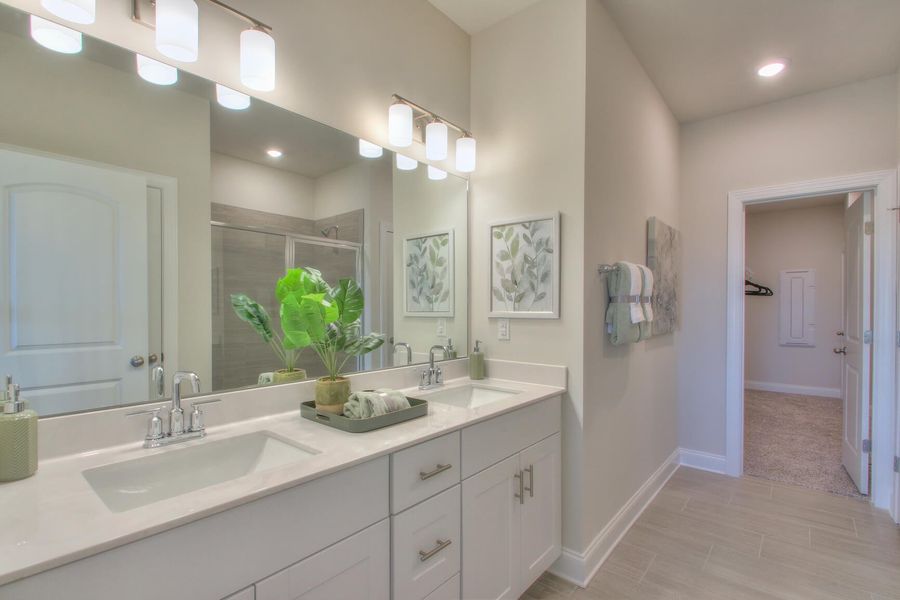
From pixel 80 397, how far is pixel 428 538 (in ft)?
3.38

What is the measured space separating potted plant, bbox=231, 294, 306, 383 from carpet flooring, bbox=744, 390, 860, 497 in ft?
11.2

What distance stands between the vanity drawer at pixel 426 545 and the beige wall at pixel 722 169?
2.73 meters

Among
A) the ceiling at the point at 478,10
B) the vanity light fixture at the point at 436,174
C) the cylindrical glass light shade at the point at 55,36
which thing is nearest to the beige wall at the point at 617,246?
the ceiling at the point at 478,10

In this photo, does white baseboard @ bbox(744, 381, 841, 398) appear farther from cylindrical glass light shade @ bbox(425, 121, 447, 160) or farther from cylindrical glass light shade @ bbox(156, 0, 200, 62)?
cylindrical glass light shade @ bbox(156, 0, 200, 62)

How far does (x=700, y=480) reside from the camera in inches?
122

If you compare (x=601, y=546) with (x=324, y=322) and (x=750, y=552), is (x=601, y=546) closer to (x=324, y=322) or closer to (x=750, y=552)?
(x=750, y=552)

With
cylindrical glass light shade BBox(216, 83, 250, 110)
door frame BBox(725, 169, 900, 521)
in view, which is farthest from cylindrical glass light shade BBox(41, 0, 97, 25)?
door frame BBox(725, 169, 900, 521)

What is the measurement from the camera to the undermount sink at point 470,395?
2023 millimetres

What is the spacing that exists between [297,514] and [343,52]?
1.71 meters

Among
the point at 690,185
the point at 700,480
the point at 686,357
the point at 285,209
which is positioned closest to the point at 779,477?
the point at 700,480

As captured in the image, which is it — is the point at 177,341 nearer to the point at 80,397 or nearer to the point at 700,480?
the point at 80,397

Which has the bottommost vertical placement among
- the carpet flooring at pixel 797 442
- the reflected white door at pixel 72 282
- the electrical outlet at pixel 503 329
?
the carpet flooring at pixel 797 442

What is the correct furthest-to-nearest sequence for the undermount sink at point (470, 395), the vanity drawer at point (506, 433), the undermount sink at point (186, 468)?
the undermount sink at point (470, 395) → the vanity drawer at point (506, 433) → the undermount sink at point (186, 468)

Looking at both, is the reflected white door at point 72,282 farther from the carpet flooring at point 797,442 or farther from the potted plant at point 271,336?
the carpet flooring at point 797,442
